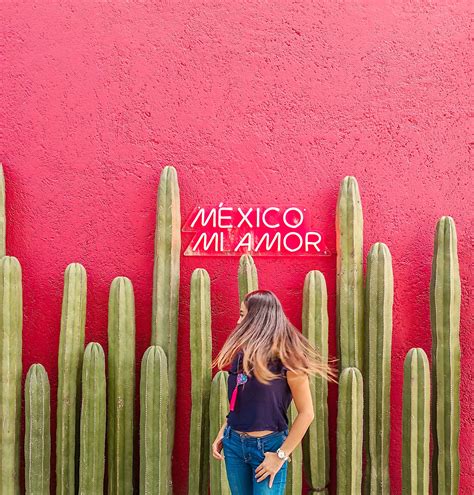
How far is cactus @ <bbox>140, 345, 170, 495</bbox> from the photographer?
3.67 meters

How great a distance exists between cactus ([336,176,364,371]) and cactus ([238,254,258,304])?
0.51m

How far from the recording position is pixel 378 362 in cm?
379

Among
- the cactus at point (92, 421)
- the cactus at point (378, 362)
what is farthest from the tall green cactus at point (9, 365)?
the cactus at point (378, 362)

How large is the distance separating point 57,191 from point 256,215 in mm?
1205

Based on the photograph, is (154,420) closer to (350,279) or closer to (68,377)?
(68,377)

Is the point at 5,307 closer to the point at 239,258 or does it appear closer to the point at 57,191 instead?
the point at 57,191

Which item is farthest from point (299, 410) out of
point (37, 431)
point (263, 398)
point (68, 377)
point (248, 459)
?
point (37, 431)

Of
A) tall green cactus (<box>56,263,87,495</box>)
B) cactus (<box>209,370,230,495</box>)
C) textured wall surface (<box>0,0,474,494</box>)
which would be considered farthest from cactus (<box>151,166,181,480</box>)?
tall green cactus (<box>56,263,87,495</box>)

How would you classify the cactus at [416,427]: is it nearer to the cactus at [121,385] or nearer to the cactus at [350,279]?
the cactus at [350,279]

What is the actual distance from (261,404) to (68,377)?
5.15 ft

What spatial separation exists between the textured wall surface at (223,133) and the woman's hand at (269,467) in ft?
4.82

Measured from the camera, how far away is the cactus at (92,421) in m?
3.71

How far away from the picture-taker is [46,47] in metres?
4.10

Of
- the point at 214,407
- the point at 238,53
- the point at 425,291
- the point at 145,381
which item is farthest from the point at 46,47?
the point at 425,291
